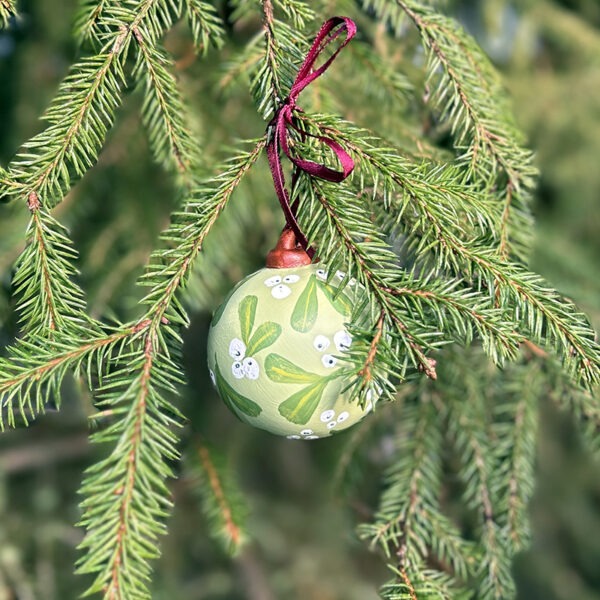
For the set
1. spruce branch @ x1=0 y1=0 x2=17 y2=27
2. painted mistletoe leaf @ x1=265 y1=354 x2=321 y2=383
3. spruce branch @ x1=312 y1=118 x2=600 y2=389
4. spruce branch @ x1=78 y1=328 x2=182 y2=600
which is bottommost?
spruce branch @ x1=78 y1=328 x2=182 y2=600

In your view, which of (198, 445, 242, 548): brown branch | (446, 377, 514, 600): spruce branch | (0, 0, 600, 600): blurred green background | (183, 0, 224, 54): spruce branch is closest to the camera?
(183, 0, 224, 54): spruce branch

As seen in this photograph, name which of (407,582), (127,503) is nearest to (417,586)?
(407,582)

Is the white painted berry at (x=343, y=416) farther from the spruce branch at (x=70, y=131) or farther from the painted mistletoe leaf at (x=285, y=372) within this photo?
the spruce branch at (x=70, y=131)

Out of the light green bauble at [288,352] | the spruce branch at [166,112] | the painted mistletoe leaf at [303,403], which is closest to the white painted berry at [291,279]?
the light green bauble at [288,352]

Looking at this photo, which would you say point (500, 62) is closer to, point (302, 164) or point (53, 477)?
point (302, 164)

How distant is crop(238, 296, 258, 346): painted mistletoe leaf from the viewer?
0.67 m

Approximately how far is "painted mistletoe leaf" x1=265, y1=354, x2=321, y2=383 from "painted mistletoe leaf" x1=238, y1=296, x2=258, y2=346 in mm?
33

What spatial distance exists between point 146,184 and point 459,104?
0.72m

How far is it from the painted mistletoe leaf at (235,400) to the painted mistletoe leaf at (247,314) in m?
0.05

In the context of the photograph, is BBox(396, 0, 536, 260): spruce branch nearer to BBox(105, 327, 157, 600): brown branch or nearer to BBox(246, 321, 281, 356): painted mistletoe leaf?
BBox(246, 321, 281, 356): painted mistletoe leaf

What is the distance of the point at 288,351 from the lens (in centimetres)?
65

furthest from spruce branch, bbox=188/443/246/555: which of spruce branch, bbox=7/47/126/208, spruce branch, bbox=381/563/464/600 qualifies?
spruce branch, bbox=7/47/126/208

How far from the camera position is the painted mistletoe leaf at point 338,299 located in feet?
2.19

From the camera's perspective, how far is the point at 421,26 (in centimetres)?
83
